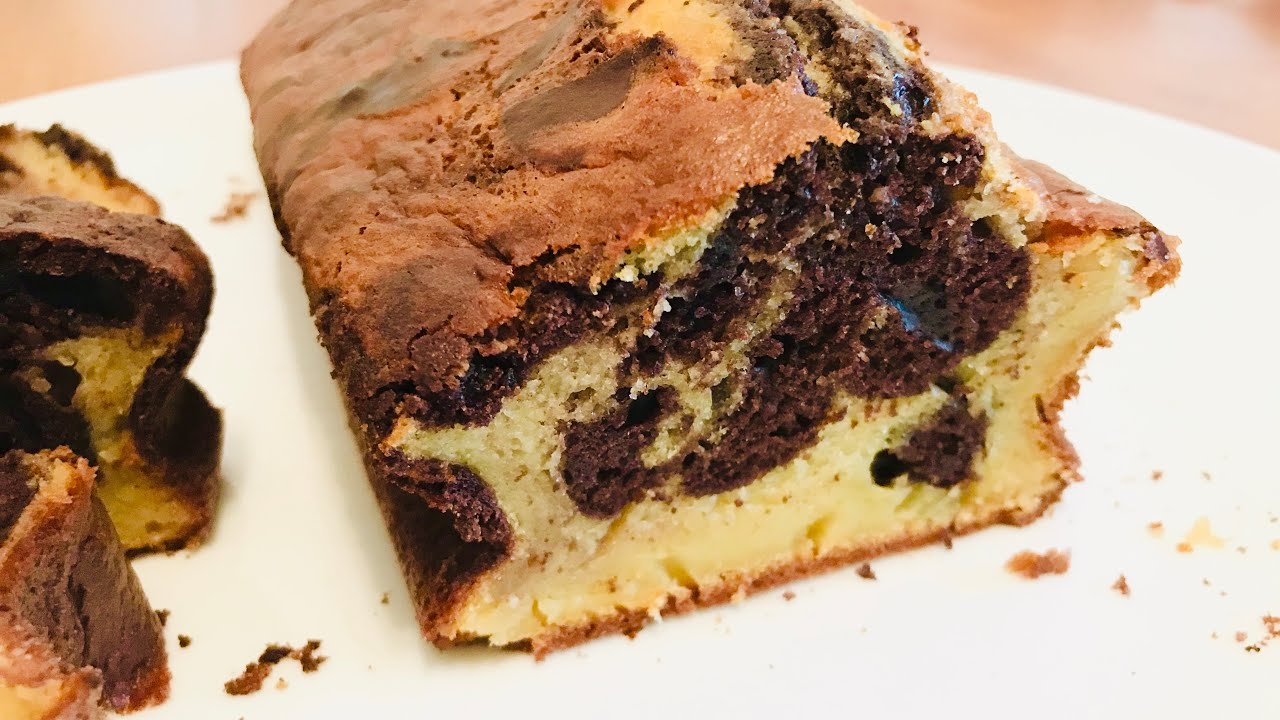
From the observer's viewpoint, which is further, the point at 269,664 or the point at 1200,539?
the point at 1200,539

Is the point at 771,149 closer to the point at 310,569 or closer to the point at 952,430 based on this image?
the point at 952,430

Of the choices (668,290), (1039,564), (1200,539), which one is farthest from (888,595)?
(668,290)

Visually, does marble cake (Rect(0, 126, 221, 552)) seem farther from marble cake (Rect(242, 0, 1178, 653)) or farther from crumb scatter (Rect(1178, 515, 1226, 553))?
crumb scatter (Rect(1178, 515, 1226, 553))

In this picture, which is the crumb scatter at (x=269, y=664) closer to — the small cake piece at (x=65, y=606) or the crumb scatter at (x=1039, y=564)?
the small cake piece at (x=65, y=606)

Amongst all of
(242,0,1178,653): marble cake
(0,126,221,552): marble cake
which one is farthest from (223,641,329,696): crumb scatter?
(0,126,221,552): marble cake

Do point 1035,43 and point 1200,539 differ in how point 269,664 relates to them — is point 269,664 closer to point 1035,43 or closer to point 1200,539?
point 1200,539
